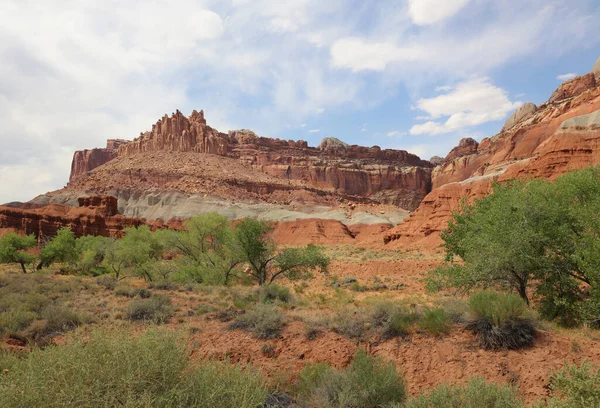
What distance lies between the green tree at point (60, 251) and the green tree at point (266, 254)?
67.6 ft

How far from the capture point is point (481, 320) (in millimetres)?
8609

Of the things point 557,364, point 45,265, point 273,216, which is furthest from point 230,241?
point 273,216

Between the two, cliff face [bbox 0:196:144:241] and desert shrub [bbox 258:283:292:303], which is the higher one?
cliff face [bbox 0:196:144:241]

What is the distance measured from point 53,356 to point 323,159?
433ft

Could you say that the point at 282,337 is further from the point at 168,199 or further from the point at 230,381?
the point at 168,199

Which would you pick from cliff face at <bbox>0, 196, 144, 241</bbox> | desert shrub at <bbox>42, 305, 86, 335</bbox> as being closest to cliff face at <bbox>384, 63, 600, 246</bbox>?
desert shrub at <bbox>42, 305, 86, 335</bbox>

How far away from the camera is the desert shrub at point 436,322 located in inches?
355

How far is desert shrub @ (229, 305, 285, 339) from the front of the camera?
1009 centimetres

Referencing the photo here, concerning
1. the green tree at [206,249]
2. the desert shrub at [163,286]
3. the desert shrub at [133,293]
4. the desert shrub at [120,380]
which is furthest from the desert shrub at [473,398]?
the green tree at [206,249]

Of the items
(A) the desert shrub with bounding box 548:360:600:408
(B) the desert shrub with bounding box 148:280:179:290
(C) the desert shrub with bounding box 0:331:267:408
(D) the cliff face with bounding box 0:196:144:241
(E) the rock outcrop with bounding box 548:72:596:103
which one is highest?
(E) the rock outcrop with bounding box 548:72:596:103

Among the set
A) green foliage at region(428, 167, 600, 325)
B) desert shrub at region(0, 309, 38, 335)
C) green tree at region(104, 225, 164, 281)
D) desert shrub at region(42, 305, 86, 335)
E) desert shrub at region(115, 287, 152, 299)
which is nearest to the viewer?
green foliage at region(428, 167, 600, 325)

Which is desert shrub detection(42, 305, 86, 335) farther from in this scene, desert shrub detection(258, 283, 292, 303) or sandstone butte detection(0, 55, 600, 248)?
sandstone butte detection(0, 55, 600, 248)

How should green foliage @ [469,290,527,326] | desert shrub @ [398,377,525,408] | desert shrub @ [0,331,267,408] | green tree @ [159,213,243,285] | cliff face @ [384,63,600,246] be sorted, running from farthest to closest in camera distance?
1. cliff face @ [384,63,600,246]
2. green tree @ [159,213,243,285]
3. green foliage @ [469,290,527,326]
4. desert shrub @ [398,377,525,408]
5. desert shrub @ [0,331,267,408]

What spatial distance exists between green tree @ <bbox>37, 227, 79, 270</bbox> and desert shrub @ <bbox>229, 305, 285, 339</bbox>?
26795 mm
